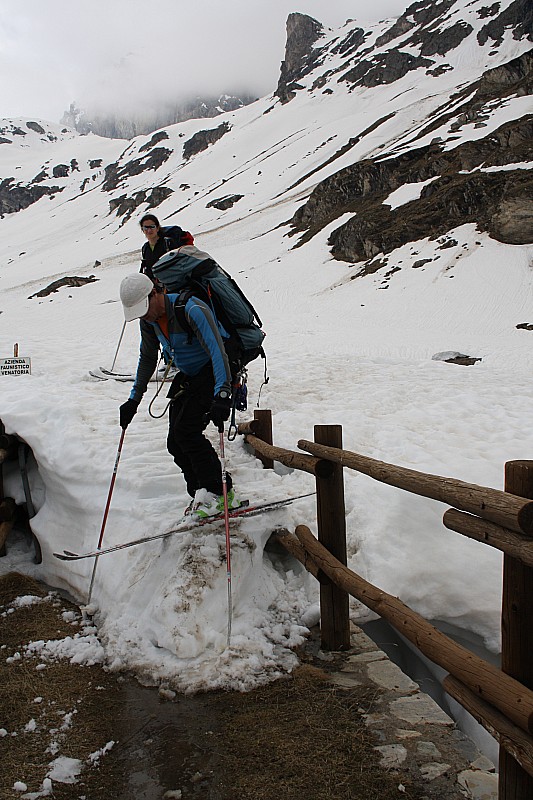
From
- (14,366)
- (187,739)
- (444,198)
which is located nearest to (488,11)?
(444,198)

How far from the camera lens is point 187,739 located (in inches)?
116

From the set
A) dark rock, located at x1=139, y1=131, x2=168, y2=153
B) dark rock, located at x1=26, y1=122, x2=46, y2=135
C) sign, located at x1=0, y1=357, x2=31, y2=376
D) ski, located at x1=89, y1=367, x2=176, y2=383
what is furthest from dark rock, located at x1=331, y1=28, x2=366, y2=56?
sign, located at x1=0, y1=357, x2=31, y2=376

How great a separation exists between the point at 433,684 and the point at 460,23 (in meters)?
105

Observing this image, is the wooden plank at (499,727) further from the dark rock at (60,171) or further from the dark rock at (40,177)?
the dark rock at (40,177)

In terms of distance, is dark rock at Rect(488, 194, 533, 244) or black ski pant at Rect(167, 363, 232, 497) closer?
black ski pant at Rect(167, 363, 232, 497)

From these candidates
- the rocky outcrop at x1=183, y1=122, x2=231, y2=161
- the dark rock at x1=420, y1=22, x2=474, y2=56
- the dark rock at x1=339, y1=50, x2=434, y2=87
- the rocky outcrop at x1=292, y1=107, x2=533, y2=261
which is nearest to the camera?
the rocky outcrop at x1=292, y1=107, x2=533, y2=261

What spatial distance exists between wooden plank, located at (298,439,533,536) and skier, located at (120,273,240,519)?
3.92 feet

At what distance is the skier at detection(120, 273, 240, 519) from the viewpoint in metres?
3.98

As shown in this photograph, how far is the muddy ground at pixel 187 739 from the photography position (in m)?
2.61

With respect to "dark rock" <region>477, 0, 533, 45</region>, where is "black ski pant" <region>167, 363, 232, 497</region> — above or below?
below

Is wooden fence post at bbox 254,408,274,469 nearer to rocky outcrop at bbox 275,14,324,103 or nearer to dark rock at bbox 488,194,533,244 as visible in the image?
dark rock at bbox 488,194,533,244

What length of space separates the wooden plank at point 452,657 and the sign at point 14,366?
244 inches

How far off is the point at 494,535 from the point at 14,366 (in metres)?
7.55

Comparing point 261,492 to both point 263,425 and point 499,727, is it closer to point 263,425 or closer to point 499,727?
point 263,425
